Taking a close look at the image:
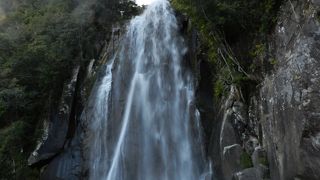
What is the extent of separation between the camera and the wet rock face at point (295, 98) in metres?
7.98

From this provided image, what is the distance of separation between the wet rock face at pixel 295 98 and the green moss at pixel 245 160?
2.52ft

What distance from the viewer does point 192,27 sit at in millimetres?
15680

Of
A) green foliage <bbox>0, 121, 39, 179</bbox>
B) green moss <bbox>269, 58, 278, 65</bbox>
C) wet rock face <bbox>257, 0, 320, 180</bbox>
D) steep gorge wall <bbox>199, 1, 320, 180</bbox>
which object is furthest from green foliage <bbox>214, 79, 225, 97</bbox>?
green foliage <bbox>0, 121, 39, 179</bbox>

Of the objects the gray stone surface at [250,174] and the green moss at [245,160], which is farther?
the green moss at [245,160]

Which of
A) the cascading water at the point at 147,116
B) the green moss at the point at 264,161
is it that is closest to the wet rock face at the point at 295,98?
the green moss at the point at 264,161

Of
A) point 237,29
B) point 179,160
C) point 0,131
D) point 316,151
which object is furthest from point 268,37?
point 0,131

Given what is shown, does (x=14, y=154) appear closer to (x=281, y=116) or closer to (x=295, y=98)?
(x=281, y=116)

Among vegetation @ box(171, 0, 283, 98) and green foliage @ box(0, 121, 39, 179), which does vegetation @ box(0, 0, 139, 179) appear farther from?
vegetation @ box(171, 0, 283, 98)

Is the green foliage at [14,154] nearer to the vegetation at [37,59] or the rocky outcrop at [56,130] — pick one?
the vegetation at [37,59]

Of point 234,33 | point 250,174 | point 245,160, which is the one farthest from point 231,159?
point 234,33

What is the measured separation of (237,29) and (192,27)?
344 cm

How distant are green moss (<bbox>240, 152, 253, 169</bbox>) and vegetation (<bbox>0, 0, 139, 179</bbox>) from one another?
7990mm

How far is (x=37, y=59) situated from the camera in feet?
52.6

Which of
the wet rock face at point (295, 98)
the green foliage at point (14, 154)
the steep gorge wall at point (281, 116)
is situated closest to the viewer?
the wet rock face at point (295, 98)
